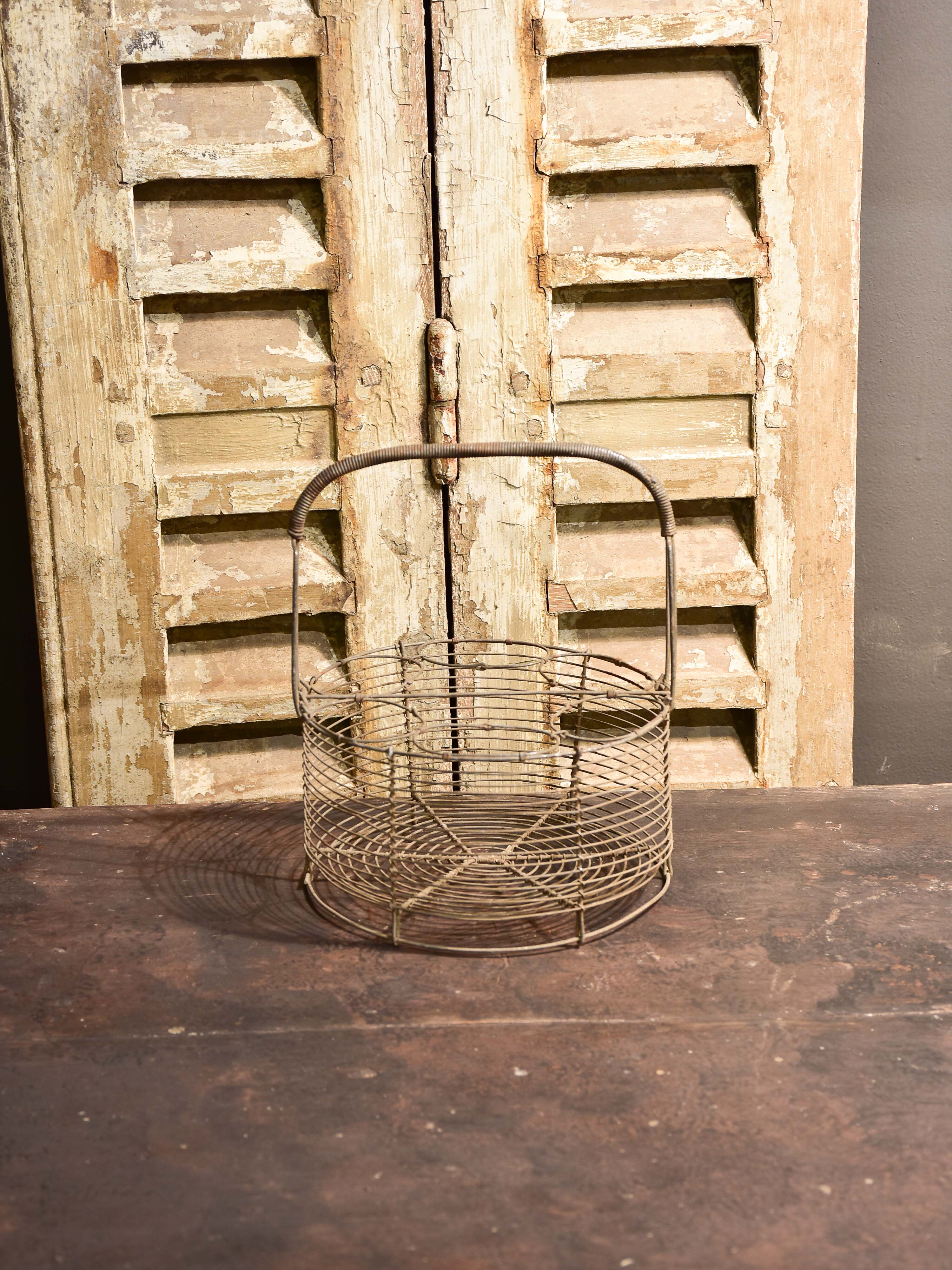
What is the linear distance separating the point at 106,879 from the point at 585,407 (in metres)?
1.05

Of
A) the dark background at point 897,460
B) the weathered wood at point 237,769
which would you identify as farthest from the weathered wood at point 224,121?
the weathered wood at point 237,769

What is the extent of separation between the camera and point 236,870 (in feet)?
4.37

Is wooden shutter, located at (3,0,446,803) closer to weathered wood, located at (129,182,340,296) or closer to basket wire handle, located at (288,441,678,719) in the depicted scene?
weathered wood, located at (129,182,340,296)

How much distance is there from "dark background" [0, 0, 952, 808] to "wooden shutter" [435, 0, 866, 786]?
1.03 ft

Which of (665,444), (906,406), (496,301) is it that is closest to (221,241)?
(496,301)

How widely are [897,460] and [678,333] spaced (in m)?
0.61

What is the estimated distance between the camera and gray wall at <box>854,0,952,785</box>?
6.51ft

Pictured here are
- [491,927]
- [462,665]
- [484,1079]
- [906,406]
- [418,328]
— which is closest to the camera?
[484,1079]

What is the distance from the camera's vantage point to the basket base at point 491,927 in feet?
3.72

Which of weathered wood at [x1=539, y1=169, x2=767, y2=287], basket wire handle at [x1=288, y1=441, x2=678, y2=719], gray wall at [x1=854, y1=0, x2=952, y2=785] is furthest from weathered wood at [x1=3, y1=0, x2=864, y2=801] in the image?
basket wire handle at [x1=288, y1=441, x2=678, y2=719]

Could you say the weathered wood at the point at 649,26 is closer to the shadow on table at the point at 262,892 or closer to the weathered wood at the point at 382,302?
the weathered wood at the point at 382,302

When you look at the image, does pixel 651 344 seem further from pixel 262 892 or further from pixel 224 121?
pixel 262 892

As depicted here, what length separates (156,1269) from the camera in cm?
75

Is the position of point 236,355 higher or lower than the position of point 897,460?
higher
